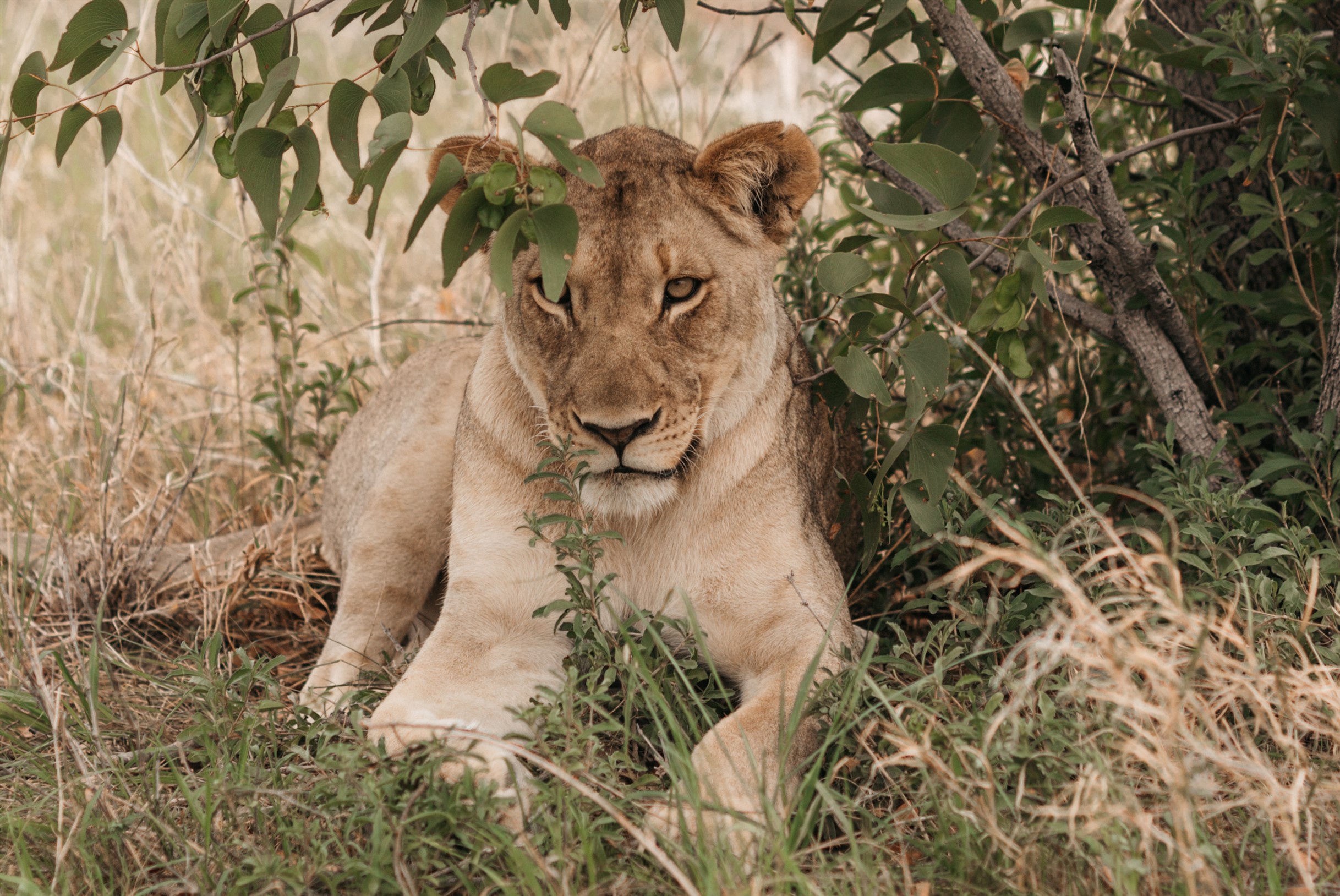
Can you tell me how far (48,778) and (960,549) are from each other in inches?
73.4

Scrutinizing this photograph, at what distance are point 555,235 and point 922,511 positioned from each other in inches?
42.5

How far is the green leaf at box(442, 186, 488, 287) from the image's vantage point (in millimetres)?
1766

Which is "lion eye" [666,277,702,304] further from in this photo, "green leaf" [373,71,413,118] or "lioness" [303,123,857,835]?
"green leaf" [373,71,413,118]

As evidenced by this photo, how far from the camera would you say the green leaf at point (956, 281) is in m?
2.36

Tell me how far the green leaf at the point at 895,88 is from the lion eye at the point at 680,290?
599 mm

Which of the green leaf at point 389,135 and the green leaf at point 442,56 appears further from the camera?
the green leaf at point 442,56

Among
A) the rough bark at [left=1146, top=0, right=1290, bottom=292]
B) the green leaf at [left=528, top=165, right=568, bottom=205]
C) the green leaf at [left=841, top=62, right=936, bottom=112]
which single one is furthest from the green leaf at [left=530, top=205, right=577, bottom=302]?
the rough bark at [left=1146, top=0, right=1290, bottom=292]

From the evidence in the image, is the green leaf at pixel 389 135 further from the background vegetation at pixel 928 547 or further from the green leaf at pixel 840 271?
the green leaf at pixel 840 271

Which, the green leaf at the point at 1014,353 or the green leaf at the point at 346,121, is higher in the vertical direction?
the green leaf at the point at 346,121

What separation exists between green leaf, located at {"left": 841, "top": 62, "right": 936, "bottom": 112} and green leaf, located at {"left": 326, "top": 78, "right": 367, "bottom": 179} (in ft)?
4.15

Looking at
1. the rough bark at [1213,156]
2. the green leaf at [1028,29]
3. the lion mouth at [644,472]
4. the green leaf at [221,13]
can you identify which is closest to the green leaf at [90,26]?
the green leaf at [221,13]

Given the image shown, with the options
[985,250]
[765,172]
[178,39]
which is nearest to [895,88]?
[765,172]

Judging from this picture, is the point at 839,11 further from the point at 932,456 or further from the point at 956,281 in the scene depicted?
the point at 932,456

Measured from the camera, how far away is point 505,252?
1763 millimetres
